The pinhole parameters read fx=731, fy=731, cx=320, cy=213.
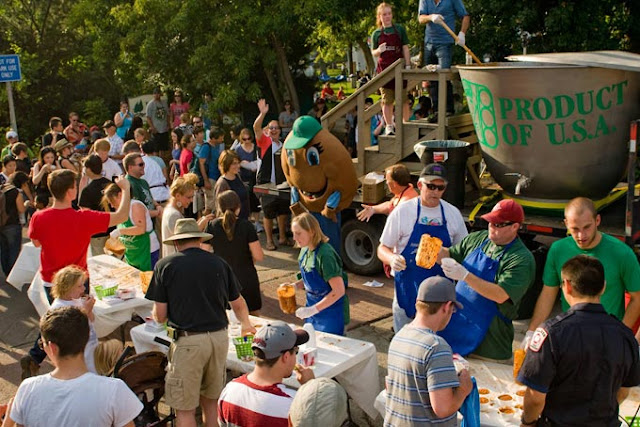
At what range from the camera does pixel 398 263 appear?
233 inches

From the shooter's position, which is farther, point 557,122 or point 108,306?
point 557,122

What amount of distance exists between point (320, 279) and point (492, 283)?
1.57m

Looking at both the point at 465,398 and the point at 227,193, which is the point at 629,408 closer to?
the point at 465,398

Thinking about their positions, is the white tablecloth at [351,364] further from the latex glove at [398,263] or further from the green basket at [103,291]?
the green basket at [103,291]

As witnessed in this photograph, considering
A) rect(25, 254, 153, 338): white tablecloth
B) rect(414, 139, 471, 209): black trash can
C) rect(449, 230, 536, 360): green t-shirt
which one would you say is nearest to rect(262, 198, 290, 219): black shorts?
rect(414, 139, 471, 209): black trash can

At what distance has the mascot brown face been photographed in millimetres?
8633

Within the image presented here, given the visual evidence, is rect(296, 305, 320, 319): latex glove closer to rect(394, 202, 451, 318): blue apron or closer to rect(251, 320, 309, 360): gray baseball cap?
rect(394, 202, 451, 318): blue apron

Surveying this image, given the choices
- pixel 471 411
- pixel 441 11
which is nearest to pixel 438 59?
pixel 441 11

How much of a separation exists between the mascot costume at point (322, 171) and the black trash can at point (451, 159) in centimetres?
92

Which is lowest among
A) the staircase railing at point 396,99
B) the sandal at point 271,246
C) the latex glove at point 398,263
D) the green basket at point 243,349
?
the sandal at point 271,246

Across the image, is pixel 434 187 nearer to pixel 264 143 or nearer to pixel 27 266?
pixel 27 266

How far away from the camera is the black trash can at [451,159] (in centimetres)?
833

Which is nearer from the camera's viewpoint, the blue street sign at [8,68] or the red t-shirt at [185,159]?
the red t-shirt at [185,159]

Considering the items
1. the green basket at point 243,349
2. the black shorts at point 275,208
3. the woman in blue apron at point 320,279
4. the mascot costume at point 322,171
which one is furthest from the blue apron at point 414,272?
the black shorts at point 275,208
